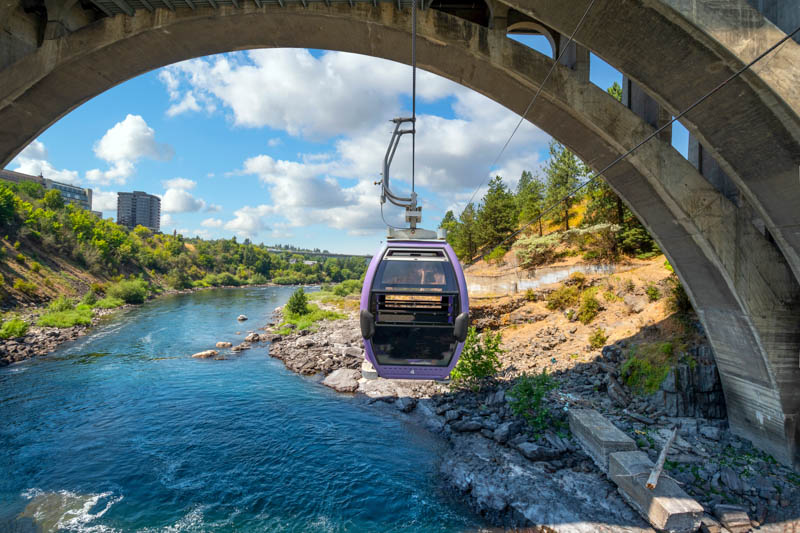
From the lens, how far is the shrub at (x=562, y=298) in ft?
61.9

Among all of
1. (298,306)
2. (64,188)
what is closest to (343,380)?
(298,306)

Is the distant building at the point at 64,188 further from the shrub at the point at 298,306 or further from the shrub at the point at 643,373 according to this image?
the shrub at the point at 643,373

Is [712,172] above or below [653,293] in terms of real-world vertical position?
above

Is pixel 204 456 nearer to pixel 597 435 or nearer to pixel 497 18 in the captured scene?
pixel 597 435

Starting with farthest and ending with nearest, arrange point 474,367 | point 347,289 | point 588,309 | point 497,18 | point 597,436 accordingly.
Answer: point 347,289 → point 588,309 → point 474,367 → point 597,436 → point 497,18

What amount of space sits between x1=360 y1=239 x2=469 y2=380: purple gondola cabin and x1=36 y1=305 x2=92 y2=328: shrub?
3226 centimetres

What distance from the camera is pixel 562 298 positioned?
1922cm

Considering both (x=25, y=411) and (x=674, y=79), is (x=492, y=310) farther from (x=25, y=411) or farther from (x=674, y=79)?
(x=25, y=411)

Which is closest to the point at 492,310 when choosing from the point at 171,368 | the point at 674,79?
the point at 674,79

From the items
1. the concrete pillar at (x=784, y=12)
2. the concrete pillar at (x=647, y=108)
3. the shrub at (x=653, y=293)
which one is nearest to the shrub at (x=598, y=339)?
the shrub at (x=653, y=293)

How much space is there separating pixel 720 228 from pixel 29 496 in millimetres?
17581

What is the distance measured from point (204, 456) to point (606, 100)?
47.3 feet

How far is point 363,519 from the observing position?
8.27 metres

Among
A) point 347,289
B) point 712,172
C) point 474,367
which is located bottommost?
point 474,367
